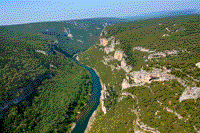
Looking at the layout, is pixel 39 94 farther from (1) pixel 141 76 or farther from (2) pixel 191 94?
(2) pixel 191 94

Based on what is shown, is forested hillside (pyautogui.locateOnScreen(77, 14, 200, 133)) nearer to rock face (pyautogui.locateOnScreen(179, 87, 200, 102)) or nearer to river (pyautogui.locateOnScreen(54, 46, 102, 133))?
rock face (pyautogui.locateOnScreen(179, 87, 200, 102))

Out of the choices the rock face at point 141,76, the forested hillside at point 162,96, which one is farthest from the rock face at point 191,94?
the rock face at point 141,76

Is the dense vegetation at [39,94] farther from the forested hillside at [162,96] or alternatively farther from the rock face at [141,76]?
the rock face at [141,76]

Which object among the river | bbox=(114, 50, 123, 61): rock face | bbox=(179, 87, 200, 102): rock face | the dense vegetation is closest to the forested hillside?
bbox=(179, 87, 200, 102): rock face

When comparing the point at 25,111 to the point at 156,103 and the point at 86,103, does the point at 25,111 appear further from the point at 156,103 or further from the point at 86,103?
the point at 156,103

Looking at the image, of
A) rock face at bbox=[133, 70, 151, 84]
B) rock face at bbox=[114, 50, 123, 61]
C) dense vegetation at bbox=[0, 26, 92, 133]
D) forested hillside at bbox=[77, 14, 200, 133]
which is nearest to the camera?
forested hillside at bbox=[77, 14, 200, 133]
